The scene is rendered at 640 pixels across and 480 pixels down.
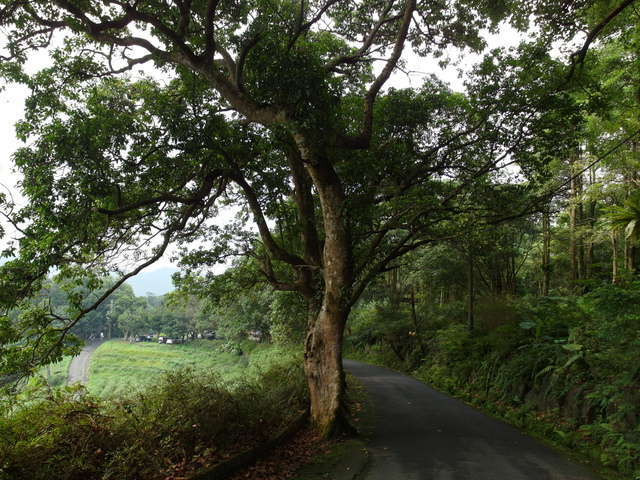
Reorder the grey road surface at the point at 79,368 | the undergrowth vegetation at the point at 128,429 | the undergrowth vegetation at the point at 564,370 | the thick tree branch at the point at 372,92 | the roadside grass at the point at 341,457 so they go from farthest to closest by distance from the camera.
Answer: the grey road surface at the point at 79,368 → the thick tree branch at the point at 372,92 → the undergrowth vegetation at the point at 564,370 → the roadside grass at the point at 341,457 → the undergrowth vegetation at the point at 128,429

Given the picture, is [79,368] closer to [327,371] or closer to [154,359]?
[154,359]

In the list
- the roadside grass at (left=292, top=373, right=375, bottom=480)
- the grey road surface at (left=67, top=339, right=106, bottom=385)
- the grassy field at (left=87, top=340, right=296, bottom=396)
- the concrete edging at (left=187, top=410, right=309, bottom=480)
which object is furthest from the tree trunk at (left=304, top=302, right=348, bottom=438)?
the grey road surface at (left=67, top=339, right=106, bottom=385)

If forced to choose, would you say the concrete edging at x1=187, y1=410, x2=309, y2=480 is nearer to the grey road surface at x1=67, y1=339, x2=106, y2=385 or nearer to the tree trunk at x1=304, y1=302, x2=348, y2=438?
the tree trunk at x1=304, y1=302, x2=348, y2=438

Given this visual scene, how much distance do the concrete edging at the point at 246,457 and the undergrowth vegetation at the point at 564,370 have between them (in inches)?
198

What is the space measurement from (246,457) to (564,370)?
7.14 m

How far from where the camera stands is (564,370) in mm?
8672

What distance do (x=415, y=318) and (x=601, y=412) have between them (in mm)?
12561

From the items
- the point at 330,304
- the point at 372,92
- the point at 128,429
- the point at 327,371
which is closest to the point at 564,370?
the point at 327,371

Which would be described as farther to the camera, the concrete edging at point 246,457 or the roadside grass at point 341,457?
the roadside grass at point 341,457

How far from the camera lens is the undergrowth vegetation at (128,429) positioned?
3918mm

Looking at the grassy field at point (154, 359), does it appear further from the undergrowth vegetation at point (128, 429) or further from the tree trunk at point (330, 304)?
the undergrowth vegetation at point (128, 429)

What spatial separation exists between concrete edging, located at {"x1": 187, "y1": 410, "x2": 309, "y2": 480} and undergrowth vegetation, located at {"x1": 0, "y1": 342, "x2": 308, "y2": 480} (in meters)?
0.17

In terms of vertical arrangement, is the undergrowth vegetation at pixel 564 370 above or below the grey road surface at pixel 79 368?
above

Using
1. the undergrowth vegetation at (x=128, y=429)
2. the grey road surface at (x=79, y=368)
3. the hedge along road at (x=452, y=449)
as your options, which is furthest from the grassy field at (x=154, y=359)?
the undergrowth vegetation at (x=128, y=429)
